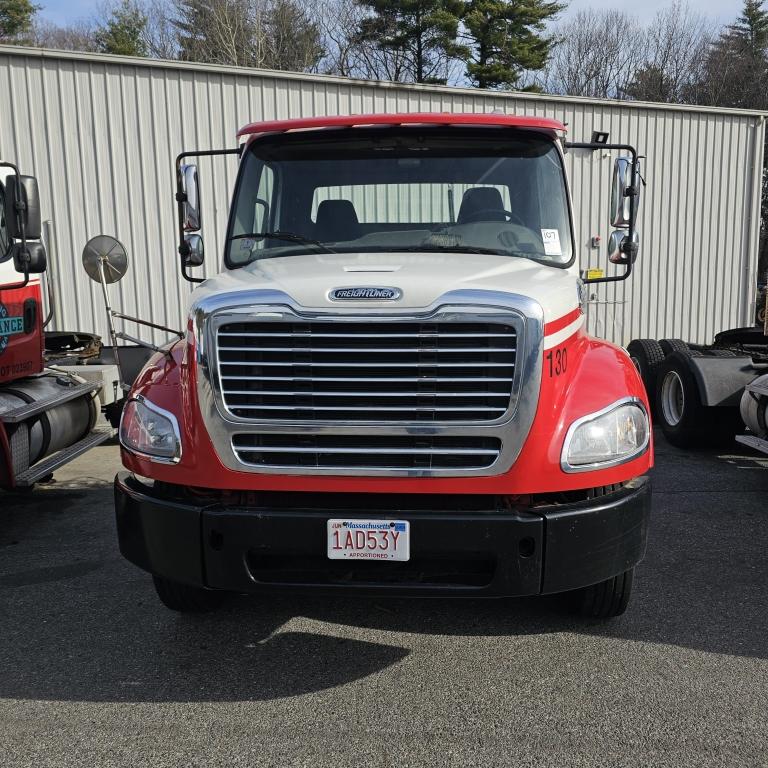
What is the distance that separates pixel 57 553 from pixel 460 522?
3213mm

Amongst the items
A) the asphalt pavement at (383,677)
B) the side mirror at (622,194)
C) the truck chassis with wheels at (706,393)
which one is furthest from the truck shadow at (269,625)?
the truck chassis with wheels at (706,393)

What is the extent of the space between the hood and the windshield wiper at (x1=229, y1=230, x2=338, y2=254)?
14 centimetres

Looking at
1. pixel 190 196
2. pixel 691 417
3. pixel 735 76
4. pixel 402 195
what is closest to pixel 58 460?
pixel 190 196

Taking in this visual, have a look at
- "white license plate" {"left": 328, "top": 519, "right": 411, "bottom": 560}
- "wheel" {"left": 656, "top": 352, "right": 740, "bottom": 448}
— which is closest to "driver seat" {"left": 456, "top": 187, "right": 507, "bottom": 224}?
"white license plate" {"left": 328, "top": 519, "right": 411, "bottom": 560}

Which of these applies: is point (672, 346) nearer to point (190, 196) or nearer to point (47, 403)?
point (190, 196)

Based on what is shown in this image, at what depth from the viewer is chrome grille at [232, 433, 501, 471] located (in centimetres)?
300

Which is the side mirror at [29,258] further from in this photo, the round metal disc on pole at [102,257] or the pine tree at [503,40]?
the pine tree at [503,40]

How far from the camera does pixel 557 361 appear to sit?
10.0 ft

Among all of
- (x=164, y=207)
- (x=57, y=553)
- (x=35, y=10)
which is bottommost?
(x=57, y=553)

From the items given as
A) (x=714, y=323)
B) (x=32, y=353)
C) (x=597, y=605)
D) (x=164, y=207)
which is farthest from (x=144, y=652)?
(x=714, y=323)

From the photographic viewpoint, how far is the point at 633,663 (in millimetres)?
3363

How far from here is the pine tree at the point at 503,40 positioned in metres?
33.2

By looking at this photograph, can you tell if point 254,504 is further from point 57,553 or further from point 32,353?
point 32,353

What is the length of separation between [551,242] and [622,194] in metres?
0.62
